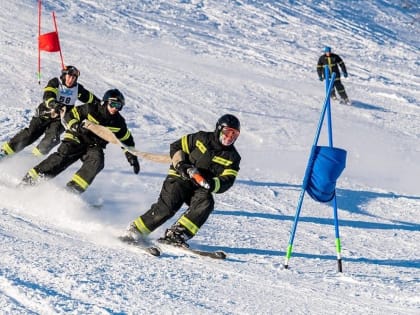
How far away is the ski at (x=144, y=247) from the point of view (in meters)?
5.97

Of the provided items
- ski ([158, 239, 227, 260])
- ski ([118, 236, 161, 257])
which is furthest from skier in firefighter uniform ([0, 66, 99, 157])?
ski ([158, 239, 227, 260])

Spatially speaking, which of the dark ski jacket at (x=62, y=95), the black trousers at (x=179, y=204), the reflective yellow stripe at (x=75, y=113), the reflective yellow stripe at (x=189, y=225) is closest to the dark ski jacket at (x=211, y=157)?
the black trousers at (x=179, y=204)

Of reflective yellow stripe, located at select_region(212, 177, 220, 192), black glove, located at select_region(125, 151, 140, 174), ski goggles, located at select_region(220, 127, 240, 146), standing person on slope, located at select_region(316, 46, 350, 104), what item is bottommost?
standing person on slope, located at select_region(316, 46, 350, 104)

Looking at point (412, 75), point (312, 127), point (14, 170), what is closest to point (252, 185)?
point (14, 170)

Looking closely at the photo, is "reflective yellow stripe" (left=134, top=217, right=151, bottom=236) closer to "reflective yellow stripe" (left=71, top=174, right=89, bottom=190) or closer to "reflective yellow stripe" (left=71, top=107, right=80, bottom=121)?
"reflective yellow stripe" (left=71, top=174, right=89, bottom=190)

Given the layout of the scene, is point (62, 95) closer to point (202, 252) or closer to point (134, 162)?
point (134, 162)

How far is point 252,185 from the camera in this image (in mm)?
9695

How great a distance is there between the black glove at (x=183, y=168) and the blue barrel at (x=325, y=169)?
109cm

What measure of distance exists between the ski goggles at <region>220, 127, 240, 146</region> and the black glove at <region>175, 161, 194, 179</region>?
0.40 m

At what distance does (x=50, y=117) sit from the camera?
28.8 feet

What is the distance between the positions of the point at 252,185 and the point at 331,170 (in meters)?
3.66

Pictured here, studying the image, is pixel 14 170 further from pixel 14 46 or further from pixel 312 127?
pixel 14 46

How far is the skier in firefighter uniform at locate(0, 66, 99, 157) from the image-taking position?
8.64 meters

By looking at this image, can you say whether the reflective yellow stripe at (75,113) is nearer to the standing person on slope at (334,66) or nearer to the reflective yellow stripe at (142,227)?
the reflective yellow stripe at (142,227)
